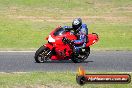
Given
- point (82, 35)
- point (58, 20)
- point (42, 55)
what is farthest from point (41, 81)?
point (58, 20)

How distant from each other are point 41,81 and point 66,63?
17.4 feet

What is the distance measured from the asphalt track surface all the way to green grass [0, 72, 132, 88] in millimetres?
2045

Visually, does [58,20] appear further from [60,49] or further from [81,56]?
[60,49]

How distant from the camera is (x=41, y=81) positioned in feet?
40.8

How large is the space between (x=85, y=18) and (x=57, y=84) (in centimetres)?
2647

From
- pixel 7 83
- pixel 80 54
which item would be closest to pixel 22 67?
pixel 80 54

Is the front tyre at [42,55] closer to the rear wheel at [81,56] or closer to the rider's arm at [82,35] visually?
the rear wheel at [81,56]

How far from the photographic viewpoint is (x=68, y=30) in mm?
18141

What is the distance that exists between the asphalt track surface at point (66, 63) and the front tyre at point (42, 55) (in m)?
0.21

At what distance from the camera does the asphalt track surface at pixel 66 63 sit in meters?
16.1

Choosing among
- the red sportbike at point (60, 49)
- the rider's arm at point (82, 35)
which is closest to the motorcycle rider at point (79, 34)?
the rider's arm at point (82, 35)

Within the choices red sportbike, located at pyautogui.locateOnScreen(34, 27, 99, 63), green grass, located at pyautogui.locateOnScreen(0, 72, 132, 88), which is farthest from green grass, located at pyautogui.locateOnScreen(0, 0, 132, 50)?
green grass, located at pyautogui.locateOnScreen(0, 72, 132, 88)

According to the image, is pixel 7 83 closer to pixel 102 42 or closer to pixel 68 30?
pixel 68 30

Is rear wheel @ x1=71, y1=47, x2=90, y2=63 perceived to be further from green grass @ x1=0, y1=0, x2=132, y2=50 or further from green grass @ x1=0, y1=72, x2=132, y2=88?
green grass @ x1=0, y1=0, x2=132, y2=50
